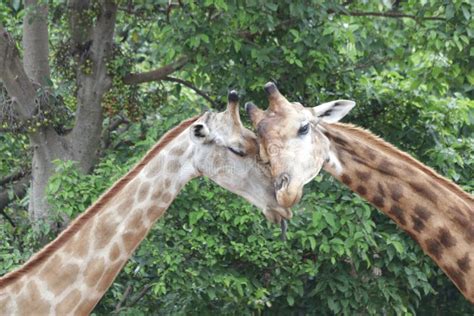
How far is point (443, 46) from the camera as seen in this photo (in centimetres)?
1059

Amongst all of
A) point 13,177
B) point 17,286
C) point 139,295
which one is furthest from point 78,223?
point 13,177

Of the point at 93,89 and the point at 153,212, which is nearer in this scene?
the point at 153,212

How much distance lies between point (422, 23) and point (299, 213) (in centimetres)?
229

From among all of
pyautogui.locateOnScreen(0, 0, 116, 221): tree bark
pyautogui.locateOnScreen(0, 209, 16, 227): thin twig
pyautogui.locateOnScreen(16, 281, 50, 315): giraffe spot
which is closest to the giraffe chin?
pyautogui.locateOnScreen(16, 281, 50, 315): giraffe spot

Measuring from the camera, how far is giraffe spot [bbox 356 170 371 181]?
7.51 metres

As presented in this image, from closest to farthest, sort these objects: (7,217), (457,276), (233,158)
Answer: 1. (457,276)
2. (233,158)
3. (7,217)

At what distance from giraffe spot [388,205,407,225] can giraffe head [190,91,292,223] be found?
0.74 m

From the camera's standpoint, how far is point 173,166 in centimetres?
781

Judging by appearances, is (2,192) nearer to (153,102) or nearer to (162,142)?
(153,102)

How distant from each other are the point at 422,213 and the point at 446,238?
0.69 feet

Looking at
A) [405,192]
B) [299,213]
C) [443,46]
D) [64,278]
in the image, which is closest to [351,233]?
[299,213]

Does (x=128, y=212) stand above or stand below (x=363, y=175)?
below

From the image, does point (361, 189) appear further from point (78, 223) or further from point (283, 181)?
point (78, 223)

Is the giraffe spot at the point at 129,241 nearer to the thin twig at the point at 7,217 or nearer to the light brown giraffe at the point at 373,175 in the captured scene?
the light brown giraffe at the point at 373,175
